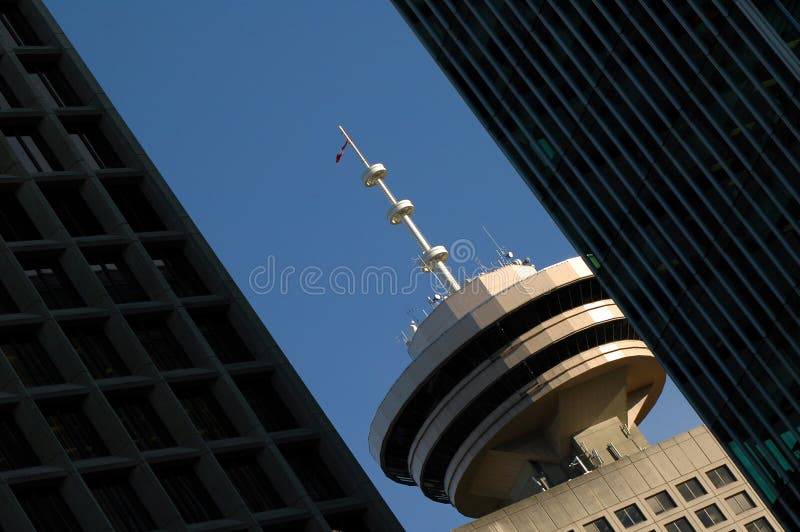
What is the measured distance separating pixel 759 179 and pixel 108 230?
27.4m

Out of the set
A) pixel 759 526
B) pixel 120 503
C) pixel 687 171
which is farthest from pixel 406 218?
pixel 120 503

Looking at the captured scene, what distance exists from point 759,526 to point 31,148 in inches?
3136

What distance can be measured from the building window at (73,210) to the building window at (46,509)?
43.1 feet

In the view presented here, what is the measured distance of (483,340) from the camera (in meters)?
118

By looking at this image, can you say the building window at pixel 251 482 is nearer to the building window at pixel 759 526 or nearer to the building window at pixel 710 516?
the building window at pixel 710 516

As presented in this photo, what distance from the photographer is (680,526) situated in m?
114

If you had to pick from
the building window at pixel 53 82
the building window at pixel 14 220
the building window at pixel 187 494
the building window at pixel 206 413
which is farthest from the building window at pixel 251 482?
the building window at pixel 53 82

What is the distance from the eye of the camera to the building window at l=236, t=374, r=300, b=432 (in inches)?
2062

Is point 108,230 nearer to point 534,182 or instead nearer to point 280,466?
point 280,466

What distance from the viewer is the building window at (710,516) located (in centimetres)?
11456

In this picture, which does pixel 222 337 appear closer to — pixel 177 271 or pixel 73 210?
pixel 177 271

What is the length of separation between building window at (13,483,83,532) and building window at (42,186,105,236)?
13131 mm

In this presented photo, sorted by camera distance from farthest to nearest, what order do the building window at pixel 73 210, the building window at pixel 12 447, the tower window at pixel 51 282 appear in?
the building window at pixel 73 210 < the tower window at pixel 51 282 < the building window at pixel 12 447

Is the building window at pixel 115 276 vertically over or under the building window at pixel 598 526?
over
